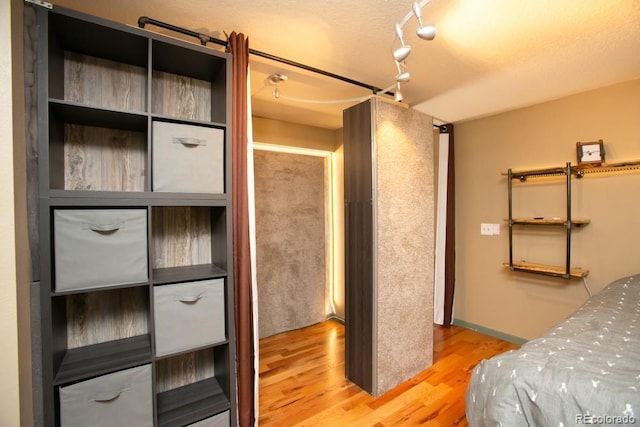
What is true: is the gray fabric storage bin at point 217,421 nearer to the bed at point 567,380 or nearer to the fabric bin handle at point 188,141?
the bed at point 567,380

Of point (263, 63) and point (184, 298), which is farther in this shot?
point (263, 63)

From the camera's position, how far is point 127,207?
1294 mm

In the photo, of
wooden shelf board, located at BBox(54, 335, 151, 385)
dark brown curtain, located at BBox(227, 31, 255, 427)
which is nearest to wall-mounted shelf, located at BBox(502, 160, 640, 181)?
dark brown curtain, located at BBox(227, 31, 255, 427)

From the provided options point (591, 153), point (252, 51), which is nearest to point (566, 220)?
point (591, 153)

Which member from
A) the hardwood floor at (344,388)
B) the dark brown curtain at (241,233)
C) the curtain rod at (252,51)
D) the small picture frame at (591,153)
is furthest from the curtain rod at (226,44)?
the hardwood floor at (344,388)

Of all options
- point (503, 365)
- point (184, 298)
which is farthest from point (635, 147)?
point (184, 298)

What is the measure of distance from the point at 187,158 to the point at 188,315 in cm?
76

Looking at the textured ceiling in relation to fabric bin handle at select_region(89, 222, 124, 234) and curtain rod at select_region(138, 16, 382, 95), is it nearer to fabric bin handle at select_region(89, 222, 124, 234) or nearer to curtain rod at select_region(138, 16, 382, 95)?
curtain rod at select_region(138, 16, 382, 95)

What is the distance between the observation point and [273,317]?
324cm

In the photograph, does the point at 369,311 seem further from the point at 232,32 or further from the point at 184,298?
the point at 232,32

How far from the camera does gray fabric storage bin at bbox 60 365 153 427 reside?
1153 millimetres

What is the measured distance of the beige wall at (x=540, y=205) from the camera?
2322 mm

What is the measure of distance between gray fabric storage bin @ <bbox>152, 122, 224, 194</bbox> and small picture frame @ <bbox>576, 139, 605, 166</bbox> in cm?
290

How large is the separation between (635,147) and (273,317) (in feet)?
11.8
